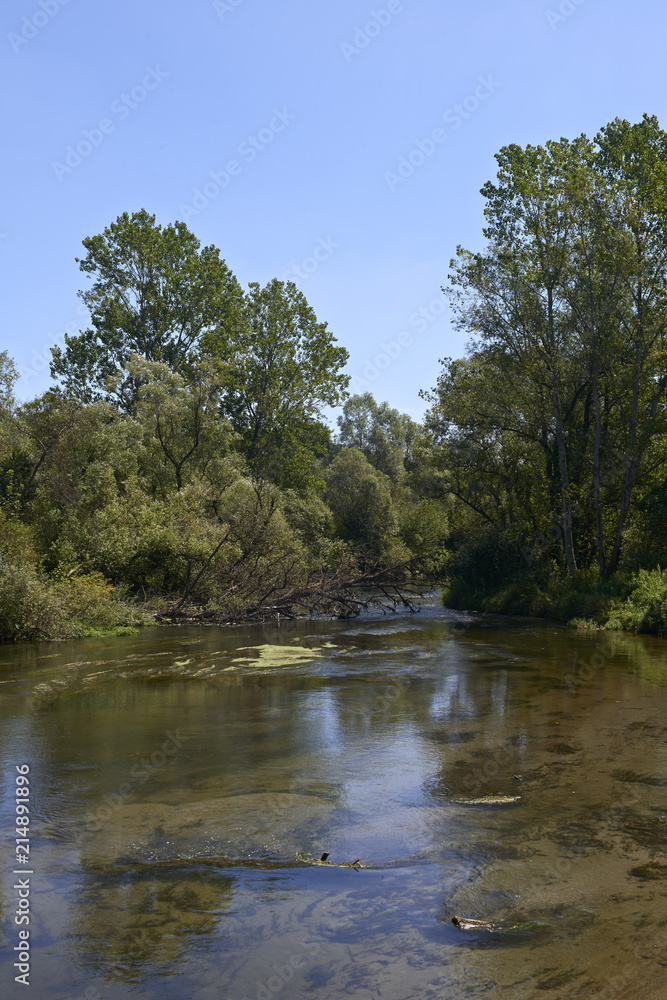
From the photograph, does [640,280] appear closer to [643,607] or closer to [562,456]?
[562,456]

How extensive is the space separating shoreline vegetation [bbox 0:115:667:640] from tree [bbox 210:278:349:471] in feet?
23.2

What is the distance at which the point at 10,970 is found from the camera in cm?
441

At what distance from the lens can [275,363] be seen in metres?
45.4

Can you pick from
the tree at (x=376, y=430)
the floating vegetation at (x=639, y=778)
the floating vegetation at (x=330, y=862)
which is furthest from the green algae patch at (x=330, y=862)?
the tree at (x=376, y=430)

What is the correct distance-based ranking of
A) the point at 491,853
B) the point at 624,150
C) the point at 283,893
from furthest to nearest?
the point at 624,150, the point at 491,853, the point at 283,893

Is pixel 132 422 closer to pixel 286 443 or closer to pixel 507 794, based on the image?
pixel 286 443

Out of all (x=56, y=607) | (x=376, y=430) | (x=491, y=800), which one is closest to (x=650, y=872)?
(x=491, y=800)

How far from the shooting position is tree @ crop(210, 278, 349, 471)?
45.0 meters

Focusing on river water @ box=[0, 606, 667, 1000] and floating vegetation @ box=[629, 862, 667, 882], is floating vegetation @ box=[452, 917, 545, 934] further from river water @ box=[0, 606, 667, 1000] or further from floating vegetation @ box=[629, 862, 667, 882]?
floating vegetation @ box=[629, 862, 667, 882]

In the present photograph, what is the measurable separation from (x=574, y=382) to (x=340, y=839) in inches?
1079

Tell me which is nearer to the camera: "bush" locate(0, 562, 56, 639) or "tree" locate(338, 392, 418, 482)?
"bush" locate(0, 562, 56, 639)

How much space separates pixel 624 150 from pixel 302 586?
2010 cm

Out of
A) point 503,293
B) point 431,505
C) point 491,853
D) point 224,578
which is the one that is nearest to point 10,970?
point 491,853

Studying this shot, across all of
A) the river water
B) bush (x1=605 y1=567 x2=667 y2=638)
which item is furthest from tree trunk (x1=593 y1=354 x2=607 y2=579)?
the river water
